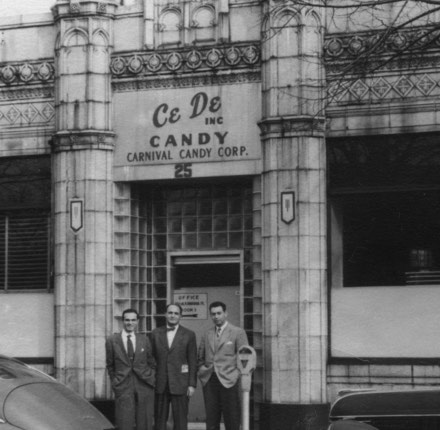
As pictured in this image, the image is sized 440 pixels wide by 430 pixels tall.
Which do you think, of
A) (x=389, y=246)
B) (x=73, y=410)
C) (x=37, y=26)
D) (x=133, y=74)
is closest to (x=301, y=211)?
(x=389, y=246)

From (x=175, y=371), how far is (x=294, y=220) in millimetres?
2744

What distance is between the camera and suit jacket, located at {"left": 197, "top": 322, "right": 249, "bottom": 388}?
549 inches

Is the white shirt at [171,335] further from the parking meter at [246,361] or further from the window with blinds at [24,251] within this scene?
the window with blinds at [24,251]

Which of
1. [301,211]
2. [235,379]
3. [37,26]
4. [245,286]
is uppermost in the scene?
[37,26]

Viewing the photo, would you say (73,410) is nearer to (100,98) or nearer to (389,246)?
(389,246)

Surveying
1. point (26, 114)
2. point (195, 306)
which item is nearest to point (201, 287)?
point (195, 306)

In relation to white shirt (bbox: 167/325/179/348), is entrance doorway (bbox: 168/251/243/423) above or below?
above

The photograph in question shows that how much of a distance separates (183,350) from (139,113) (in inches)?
160

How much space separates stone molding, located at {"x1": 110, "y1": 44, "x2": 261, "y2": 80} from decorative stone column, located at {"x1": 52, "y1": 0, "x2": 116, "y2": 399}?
11.4 inches

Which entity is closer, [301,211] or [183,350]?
[183,350]

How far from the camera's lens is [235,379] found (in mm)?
→ 13945

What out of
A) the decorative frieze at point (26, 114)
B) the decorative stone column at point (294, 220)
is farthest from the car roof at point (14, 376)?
the decorative frieze at point (26, 114)

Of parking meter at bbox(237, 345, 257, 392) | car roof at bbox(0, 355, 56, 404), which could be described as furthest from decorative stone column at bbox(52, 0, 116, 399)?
car roof at bbox(0, 355, 56, 404)

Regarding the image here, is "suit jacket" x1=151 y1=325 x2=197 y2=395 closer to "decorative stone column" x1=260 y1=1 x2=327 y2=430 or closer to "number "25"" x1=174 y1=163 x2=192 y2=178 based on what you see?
"decorative stone column" x1=260 y1=1 x2=327 y2=430
